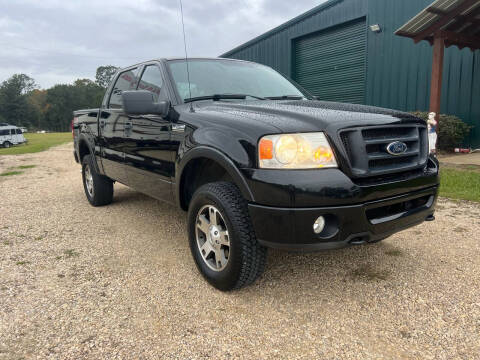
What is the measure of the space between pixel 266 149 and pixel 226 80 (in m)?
1.54

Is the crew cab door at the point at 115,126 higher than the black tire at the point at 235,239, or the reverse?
the crew cab door at the point at 115,126

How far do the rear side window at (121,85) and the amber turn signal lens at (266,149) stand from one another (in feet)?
7.98

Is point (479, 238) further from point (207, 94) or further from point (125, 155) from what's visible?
point (125, 155)

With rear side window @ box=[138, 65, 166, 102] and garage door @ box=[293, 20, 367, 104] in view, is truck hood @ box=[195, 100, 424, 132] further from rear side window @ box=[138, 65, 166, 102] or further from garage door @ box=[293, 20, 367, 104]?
garage door @ box=[293, 20, 367, 104]

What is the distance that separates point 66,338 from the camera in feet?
7.03

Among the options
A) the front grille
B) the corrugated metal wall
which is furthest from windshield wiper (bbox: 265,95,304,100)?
the corrugated metal wall

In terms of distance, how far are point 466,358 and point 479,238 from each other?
7.17 ft

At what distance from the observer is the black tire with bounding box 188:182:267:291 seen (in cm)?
235

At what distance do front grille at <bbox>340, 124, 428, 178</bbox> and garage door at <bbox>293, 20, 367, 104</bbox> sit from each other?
10894 millimetres

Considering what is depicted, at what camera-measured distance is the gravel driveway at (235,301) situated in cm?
204

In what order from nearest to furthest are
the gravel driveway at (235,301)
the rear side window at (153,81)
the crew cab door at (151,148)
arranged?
the gravel driveway at (235,301), the crew cab door at (151,148), the rear side window at (153,81)

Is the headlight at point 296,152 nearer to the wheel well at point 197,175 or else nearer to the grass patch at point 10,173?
the wheel well at point 197,175

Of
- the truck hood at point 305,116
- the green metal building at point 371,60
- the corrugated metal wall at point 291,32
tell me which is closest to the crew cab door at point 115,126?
the truck hood at point 305,116

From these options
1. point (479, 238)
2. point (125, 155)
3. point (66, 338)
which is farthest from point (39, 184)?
point (479, 238)
